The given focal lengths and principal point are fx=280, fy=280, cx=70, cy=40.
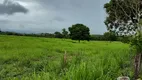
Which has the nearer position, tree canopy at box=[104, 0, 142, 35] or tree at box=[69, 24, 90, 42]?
tree canopy at box=[104, 0, 142, 35]

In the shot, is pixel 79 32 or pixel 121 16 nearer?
pixel 121 16

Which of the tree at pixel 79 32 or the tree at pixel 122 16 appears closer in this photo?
the tree at pixel 122 16

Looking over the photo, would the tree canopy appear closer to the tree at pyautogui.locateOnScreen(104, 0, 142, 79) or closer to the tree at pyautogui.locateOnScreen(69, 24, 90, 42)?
the tree at pyautogui.locateOnScreen(104, 0, 142, 79)

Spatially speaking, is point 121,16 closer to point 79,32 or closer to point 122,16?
point 122,16

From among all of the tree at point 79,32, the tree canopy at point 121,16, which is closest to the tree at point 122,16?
the tree canopy at point 121,16

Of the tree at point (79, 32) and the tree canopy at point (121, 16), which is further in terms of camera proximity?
the tree at point (79, 32)

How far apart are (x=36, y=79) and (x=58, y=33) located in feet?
269

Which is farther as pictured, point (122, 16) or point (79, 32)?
point (79, 32)

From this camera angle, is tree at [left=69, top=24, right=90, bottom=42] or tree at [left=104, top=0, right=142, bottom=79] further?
tree at [left=69, top=24, right=90, bottom=42]

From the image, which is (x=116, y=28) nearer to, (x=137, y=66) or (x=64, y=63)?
(x=64, y=63)

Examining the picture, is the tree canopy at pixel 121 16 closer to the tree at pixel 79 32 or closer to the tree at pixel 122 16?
the tree at pixel 122 16

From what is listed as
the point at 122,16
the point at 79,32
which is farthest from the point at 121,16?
the point at 79,32

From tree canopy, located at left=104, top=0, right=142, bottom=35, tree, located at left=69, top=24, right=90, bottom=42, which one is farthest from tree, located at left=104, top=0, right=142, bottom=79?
tree, located at left=69, top=24, right=90, bottom=42

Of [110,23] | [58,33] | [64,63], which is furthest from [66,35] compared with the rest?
[64,63]
